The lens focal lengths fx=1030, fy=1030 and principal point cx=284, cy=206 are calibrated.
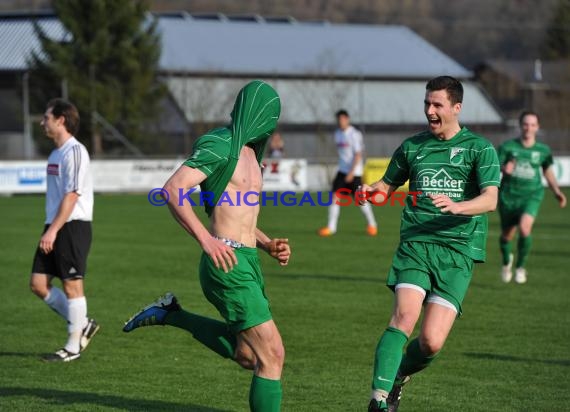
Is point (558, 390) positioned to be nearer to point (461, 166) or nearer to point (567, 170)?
point (461, 166)

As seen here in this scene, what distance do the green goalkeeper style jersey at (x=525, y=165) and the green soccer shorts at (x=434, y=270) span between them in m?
6.95

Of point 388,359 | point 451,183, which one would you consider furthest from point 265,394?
point 451,183

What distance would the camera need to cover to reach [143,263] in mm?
15594

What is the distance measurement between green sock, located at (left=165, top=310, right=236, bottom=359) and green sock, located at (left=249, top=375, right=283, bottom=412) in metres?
0.51

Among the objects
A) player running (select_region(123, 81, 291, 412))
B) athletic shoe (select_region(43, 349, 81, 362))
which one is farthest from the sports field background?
player running (select_region(123, 81, 291, 412))

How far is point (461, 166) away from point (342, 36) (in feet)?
Result: 169

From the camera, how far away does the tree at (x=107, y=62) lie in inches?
1757

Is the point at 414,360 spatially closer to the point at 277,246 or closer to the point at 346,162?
the point at 277,246

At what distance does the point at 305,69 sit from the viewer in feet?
162

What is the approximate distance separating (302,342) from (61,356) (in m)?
2.21

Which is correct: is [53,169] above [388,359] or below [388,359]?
above

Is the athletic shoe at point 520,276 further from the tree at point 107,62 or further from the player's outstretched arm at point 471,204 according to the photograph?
the tree at point 107,62

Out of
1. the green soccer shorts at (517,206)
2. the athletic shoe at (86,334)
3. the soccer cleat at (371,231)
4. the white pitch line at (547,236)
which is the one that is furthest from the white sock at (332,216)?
the athletic shoe at (86,334)

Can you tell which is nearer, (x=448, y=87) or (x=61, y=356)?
(x=448, y=87)
